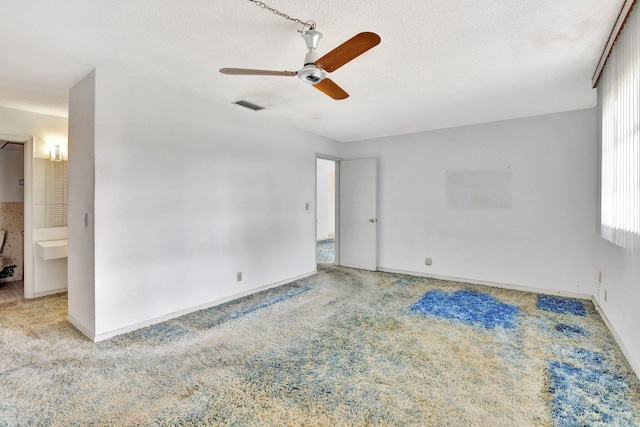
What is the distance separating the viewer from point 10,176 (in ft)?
15.5

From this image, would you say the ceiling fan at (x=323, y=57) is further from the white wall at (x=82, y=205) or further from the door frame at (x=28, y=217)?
the door frame at (x=28, y=217)

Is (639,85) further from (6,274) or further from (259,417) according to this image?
(6,274)

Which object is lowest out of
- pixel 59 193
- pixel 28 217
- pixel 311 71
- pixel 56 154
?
pixel 28 217

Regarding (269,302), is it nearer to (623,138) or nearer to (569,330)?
(569,330)

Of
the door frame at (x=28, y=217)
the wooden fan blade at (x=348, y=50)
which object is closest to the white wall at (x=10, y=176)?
the door frame at (x=28, y=217)

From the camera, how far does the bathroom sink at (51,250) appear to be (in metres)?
3.62

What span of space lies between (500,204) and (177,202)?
4187mm

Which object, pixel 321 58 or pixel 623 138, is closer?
pixel 321 58

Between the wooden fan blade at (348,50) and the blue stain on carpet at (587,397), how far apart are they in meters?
2.35

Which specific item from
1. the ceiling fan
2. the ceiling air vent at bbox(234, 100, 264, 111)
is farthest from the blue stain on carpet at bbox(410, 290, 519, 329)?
the ceiling air vent at bbox(234, 100, 264, 111)

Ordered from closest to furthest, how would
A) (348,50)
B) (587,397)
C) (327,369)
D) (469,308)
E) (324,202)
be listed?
1. (348,50)
2. (587,397)
3. (327,369)
4. (469,308)
5. (324,202)

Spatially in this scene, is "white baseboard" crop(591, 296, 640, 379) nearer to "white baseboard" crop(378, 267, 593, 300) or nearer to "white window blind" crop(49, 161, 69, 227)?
"white baseboard" crop(378, 267, 593, 300)

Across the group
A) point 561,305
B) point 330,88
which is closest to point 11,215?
point 330,88

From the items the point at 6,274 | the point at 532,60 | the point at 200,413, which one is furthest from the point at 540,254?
the point at 6,274
